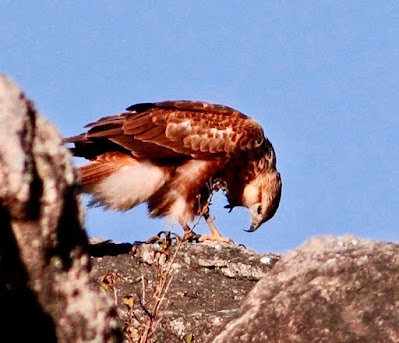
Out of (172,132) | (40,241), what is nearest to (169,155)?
(172,132)

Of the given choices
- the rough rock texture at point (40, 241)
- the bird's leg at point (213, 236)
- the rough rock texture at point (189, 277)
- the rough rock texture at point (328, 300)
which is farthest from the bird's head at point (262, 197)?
the rough rock texture at point (40, 241)

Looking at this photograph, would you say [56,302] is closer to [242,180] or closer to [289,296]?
[289,296]

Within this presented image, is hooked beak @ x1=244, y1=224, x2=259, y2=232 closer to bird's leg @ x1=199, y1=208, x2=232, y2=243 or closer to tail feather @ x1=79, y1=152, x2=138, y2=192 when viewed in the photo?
bird's leg @ x1=199, y1=208, x2=232, y2=243

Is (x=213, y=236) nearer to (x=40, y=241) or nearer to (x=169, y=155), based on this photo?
(x=169, y=155)

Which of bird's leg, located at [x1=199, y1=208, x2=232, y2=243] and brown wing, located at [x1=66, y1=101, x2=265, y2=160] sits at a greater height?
brown wing, located at [x1=66, y1=101, x2=265, y2=160]

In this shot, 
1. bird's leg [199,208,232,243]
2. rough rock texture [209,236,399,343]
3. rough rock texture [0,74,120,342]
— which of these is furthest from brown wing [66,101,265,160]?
rough rock texture [0,74,120,342]

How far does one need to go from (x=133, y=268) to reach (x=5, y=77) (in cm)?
648

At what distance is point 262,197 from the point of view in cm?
1283

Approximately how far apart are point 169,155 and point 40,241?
31.2ft

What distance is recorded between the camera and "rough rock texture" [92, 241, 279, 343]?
672 centimetres

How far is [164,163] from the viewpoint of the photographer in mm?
11945

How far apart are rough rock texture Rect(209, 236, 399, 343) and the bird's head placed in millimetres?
8059

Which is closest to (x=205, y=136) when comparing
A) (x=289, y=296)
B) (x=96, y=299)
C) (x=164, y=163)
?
(x=164, y=163)

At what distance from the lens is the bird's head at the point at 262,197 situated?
41.5 ft
